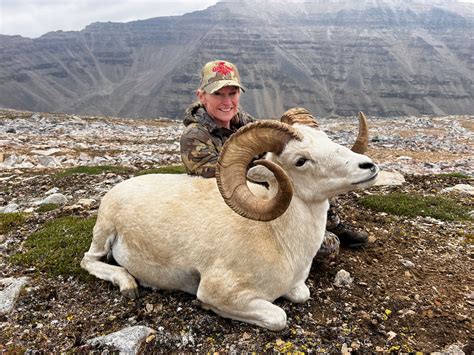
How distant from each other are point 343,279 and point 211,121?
12.5 ft


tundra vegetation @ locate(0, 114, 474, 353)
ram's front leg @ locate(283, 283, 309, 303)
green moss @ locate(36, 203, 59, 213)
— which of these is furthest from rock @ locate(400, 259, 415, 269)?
green moss @ locate(36, 203, 59, 213)

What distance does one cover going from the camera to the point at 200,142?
7.34 metres

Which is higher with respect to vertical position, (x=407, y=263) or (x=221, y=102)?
(x=221, y=102)

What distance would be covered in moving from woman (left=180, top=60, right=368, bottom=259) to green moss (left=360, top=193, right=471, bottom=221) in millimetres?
4083

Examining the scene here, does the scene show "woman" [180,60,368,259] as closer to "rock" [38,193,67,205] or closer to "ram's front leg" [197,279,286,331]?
"ram's front leg" [197,279,286,331]

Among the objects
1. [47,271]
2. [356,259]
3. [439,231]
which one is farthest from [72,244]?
[439,231]

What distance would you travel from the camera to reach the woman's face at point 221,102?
755 centimetres

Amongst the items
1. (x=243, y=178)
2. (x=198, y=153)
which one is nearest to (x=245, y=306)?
(x=243, y=178)

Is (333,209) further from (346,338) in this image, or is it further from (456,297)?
(346,338)

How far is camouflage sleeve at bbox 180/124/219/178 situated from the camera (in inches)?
285

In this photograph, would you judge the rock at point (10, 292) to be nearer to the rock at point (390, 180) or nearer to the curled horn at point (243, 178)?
the curled horn at point (243, 178)

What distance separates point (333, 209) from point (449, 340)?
3497mm

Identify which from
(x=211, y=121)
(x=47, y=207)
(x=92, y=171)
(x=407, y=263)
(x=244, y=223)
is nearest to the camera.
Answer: (x=244, y=223)

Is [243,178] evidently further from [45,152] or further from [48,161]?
[45,152]
